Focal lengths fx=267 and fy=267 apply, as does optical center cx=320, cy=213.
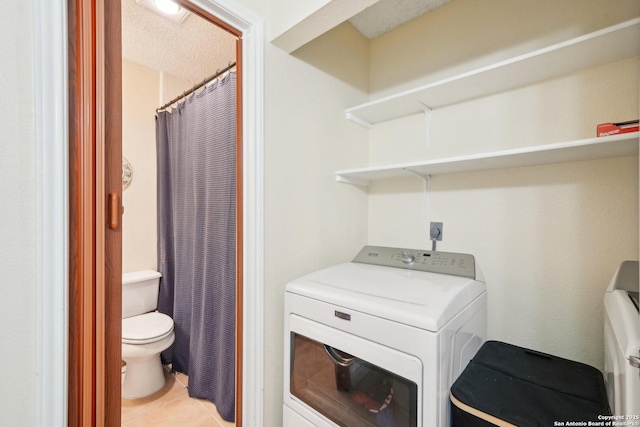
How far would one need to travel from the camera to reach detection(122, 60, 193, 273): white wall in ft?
7.70

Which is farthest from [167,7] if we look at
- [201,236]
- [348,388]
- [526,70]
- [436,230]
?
[348,388]

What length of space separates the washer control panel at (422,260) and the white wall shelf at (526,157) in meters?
0.45

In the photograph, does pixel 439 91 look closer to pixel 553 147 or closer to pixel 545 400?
pixel 553 147

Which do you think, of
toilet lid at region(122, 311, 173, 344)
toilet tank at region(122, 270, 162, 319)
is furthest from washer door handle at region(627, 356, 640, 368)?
toilet tank at region(122, 270, 162, 319)

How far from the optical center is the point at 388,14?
65.7 inches

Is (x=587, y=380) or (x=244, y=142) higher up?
(x=244, y=142)

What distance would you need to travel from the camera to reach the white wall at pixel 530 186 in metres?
1.14

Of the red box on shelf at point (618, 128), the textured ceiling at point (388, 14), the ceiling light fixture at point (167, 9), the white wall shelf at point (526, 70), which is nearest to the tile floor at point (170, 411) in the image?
the white wall shelf at point (526, 70)

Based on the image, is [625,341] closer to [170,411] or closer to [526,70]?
[526,70]

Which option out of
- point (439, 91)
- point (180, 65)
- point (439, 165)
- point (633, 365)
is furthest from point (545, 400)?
point (180, 65)

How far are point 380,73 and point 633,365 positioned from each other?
6.14ft

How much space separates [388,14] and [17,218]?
1998 millimetres

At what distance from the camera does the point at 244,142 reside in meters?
1.21

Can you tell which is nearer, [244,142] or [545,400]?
[545,400]
